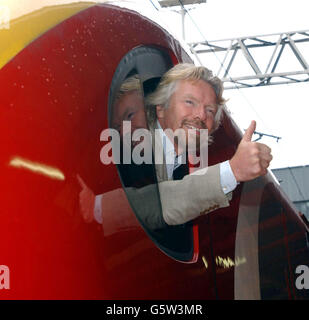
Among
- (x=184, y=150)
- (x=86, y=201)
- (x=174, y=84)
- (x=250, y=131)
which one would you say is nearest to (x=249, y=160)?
(x=250, y=131)

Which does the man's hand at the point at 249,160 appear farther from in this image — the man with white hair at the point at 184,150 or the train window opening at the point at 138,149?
the train window opening at the point at 138,149

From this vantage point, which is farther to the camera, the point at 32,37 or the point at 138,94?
the point at 138,94

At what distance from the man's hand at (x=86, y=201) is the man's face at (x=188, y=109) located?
456 millimetres

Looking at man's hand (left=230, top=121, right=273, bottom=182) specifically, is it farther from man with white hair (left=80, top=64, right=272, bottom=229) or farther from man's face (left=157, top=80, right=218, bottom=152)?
man's face (left=157, top=80, right=218, bottom=152)

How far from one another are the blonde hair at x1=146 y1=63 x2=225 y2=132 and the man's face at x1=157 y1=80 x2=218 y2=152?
0.6 inches

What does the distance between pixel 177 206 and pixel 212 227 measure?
56 centimetres

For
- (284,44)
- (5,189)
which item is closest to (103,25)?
(5,189)

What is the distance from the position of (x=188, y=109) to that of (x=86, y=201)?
53cm

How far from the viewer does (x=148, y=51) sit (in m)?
2.22

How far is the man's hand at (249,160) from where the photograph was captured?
6.37 ft

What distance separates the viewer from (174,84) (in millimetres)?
2102

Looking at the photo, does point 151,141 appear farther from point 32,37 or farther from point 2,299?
point 2,299

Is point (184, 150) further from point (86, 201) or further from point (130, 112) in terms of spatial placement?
point (86, 201)

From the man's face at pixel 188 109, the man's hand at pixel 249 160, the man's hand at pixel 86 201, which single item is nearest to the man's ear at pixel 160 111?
the man's face at pixel 188 109
